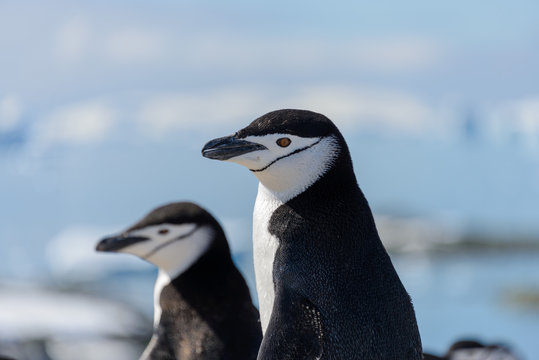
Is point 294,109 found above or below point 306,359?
above

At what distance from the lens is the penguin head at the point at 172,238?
2557 millimetres

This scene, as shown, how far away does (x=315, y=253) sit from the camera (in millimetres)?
1648

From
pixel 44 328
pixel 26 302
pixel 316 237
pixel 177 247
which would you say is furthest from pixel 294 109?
pixel 26 302

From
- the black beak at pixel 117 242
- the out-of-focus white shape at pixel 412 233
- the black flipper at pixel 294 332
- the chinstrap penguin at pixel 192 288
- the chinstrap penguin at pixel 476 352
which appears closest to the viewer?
the black flipper at pixel 294 332

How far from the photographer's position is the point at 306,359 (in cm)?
157

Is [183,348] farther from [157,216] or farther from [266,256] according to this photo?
[266,256]

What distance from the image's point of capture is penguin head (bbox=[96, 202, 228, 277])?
2.56 m

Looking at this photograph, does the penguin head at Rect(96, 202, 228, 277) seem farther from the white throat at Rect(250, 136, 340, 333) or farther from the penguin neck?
the white throat at Rect(250, 136, 340, 333)

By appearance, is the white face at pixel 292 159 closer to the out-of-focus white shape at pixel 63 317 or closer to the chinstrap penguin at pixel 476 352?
the chinstrap penguin at pixel 476 352

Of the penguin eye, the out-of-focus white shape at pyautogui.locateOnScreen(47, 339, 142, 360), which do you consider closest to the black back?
the penguin eye

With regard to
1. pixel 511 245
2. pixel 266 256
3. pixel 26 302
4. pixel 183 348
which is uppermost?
pixel 266 256

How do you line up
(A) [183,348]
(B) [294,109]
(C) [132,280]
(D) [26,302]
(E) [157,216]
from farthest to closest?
(C) [132,280], (D) [26,302], (E) [157,216], (A) [183,348], (B) [294,109]

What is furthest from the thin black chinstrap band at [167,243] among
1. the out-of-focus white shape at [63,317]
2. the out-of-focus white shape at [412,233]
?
the out-of-focus white shape at [412,233]

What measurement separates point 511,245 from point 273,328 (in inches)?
526
